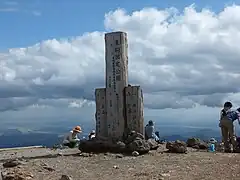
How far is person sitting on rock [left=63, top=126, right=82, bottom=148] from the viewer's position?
24234mm

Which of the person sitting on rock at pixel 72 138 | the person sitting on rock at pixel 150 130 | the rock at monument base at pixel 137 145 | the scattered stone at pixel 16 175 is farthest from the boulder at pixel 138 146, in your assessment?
the person sitting on rock at pixel 72 138

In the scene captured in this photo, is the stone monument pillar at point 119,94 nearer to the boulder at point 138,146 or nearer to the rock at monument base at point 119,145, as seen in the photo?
the rock at monument base at point 119,145

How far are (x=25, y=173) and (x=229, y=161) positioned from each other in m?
6.08

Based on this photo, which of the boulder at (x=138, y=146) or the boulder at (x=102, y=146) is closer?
the boulder at (x=138, y=146)

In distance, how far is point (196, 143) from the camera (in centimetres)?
2177

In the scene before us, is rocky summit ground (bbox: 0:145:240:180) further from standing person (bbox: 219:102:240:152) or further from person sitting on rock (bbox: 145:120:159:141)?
person sitting on rock (bbox: 145:120:159:141)

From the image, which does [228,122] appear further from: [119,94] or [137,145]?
[119,94]

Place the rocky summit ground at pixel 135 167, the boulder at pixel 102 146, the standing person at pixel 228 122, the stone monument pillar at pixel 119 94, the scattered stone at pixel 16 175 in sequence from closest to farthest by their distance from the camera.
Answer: the scattered stone at pixel 16 175
the rocky summit ground at pixel 135 167
the boulder at pixel 102 146
the standing person at pixel 228 122
the stone monument pillar at pixel 119 94

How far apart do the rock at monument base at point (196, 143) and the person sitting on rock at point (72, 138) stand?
532 cm

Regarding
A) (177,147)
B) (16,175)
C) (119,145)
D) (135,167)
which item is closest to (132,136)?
(119,145)

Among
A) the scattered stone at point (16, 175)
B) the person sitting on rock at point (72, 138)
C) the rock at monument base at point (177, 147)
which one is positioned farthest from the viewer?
the person sitting on rock at point (72, 138)

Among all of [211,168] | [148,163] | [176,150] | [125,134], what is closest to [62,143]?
[125,134]

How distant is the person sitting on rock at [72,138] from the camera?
24234 millimetres

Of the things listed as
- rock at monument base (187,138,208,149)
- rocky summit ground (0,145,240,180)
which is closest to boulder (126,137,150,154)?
rocky summit ground (0,145,240,180)
